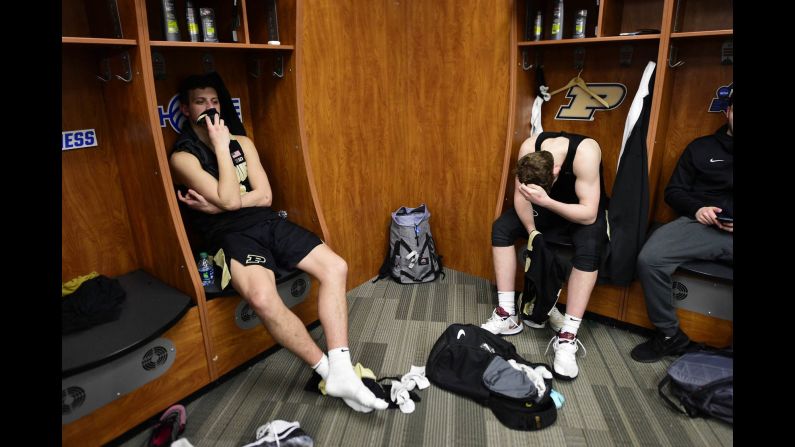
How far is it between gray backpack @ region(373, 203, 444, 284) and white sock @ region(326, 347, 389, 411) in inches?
44.9

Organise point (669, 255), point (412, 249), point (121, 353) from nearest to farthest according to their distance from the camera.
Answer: point (121, 353) → point (669, 255) → point (412, 249)

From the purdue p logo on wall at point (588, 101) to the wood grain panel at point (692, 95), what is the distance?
0.26 m

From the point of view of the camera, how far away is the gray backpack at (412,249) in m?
2.98

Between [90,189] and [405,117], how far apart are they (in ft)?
5.94

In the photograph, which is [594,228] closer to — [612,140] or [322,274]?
[612,140]

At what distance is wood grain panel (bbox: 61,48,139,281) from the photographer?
191 centimetres

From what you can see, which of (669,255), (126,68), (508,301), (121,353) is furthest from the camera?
(508,301)

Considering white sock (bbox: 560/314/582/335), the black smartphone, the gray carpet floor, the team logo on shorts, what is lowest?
the gray carpet floor

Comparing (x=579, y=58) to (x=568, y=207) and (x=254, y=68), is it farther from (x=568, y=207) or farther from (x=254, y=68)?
(x=254, y=68)

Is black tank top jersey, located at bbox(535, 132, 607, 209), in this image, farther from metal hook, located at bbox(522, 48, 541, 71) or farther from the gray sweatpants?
metal hook, located at bbox(522, 48, 541, 71)

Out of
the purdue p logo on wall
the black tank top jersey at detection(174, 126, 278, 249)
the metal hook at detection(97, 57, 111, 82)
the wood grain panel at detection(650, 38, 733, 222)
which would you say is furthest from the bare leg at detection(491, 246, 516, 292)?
the metal hook at detection(97, 57, 111, 82)

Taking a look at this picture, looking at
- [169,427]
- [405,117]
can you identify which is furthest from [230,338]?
[405,117]

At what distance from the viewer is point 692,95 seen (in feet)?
7.89

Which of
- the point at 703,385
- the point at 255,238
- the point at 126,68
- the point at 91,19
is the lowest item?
the point at 703,385
